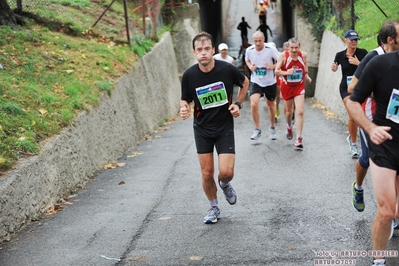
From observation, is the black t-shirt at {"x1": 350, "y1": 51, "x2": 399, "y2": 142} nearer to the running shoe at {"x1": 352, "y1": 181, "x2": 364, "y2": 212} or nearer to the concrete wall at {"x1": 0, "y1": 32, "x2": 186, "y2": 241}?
the running shoe at {"x1": 352, "y1": 181, "x2": 364, "y2": 212}

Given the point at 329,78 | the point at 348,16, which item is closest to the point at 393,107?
the point at 348,16

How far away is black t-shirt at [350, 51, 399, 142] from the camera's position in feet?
16.3

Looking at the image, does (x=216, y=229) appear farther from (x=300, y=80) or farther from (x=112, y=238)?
(x=300, y=80)

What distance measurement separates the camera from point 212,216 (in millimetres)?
7125

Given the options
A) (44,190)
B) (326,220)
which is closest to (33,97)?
(44,190)

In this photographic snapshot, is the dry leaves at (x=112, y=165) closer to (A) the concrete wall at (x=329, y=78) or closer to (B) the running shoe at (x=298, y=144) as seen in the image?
(B) the running shoe at (x=298, y=144)

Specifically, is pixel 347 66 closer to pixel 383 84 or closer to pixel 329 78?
pixel 383 84

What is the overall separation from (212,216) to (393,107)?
2.76m

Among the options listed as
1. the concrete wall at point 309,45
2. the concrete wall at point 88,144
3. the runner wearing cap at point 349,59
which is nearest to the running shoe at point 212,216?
the concrete wall at point 88,144

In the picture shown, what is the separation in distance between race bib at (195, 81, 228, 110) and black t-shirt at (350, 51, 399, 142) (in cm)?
215

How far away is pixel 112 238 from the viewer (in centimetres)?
676

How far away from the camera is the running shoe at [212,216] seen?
23.3 ft

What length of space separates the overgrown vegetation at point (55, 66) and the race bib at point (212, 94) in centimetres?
240

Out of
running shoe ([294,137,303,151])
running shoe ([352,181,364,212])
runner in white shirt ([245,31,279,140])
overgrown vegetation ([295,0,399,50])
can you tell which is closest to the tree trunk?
runner in white shirt ([245,31,279,140])
